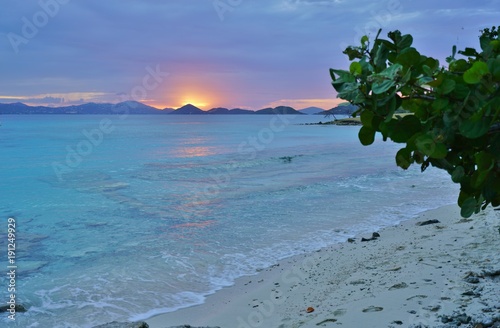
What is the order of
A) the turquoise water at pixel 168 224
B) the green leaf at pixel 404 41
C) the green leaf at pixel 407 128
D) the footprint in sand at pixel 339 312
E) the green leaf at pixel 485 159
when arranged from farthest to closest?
the turquoise water at pixel 168 224 < the footprint in sand at pixel 339 312 < the green leaf at pixel 404 41 < the green leaf at pixel 407 128 < the green leaf at pixel 485 159

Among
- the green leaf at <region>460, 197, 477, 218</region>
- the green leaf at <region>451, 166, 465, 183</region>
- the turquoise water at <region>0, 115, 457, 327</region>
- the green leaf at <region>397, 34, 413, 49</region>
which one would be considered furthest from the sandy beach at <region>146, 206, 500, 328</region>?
the green leaf at <region>397, 34, 413, 49</region>

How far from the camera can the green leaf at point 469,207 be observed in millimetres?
2131

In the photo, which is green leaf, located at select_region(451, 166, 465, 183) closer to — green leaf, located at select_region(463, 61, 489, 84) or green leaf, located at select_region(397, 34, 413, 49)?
green leaf, located at select_region(463, 61, 489, 84)

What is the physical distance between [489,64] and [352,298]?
5.01m

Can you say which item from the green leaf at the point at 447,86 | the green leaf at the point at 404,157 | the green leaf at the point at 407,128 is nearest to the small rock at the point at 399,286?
the green leaf at the point at 404,157

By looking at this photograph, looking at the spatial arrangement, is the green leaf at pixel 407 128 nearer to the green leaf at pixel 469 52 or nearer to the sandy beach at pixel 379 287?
the green leaf at pixel 469 52

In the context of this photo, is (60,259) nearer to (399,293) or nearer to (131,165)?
(399,293)

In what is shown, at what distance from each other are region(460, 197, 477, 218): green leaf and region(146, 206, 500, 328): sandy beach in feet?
8.70

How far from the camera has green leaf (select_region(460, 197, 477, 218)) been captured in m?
2.13

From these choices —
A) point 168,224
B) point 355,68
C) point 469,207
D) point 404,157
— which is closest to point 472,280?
point 469,207

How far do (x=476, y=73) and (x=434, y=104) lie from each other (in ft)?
0.68

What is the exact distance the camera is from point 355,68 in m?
1.90

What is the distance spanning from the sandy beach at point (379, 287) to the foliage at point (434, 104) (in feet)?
9.65

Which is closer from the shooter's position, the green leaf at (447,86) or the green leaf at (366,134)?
the green leaf at (447,86)
